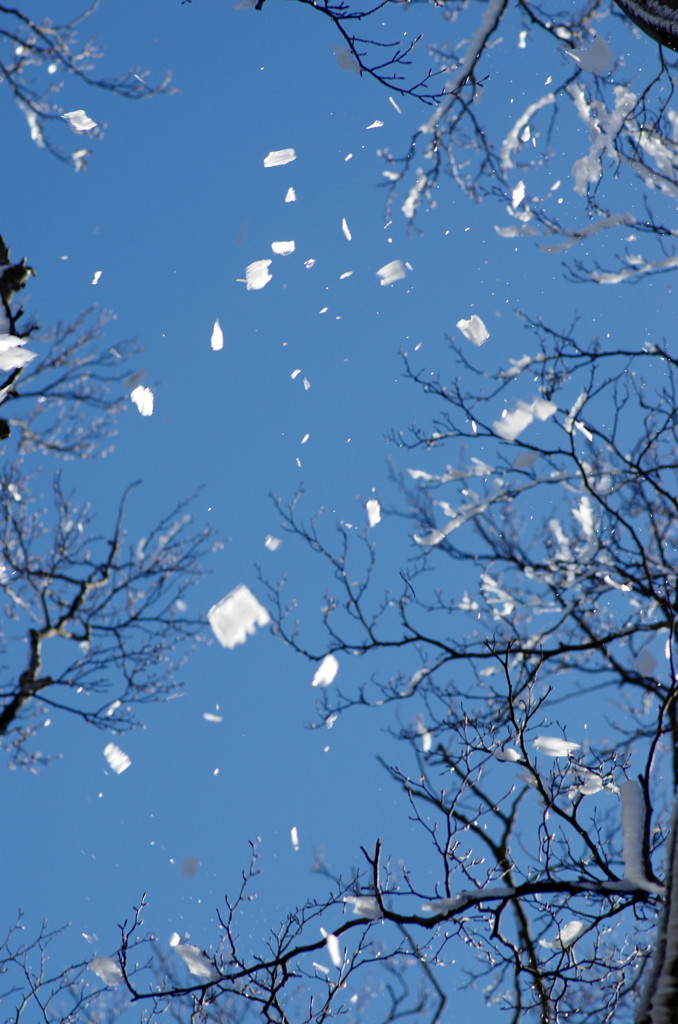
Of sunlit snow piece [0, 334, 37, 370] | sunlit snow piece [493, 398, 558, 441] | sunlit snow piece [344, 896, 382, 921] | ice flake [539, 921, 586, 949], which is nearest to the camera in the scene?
sunlit snow piece [344, 896, 382, 921]

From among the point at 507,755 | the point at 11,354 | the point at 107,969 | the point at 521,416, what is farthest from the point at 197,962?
the point at 521,416

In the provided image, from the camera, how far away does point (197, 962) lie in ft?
9.59

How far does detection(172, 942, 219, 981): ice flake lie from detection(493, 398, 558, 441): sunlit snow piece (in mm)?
3515

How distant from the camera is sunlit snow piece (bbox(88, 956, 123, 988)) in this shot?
119 inches

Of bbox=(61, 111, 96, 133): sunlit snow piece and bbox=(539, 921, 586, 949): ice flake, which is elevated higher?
bbox=(61, 111, 96, 133): sunlit snow piece

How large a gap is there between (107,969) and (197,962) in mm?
443

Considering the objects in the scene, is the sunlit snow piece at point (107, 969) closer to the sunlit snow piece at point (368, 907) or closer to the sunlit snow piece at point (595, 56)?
the sunlit snow piece at point (368, 907)

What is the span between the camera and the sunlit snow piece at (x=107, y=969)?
3021 millimetres

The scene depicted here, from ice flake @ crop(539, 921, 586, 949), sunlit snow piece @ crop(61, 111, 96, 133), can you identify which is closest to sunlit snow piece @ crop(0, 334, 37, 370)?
sunlit snow piece @ crop(61, 111, 96, 133)

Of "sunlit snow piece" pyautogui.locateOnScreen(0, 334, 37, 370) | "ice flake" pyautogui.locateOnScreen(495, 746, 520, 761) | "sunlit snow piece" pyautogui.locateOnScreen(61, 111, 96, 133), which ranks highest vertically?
"sunlit snow piece" pyautogui.locateOnScreen(61, 111, 96, 133)

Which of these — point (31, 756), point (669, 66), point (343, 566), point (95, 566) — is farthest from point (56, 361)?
point (669, 66)

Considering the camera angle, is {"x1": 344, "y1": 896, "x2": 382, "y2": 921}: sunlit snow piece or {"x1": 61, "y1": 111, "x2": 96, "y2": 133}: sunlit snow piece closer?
{"x1": 344, "y1": 896, "x2": 382, "y2": 921}: sunlit snow piece

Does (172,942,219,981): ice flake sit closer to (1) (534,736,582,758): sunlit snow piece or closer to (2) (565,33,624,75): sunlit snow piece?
(1) (534,736,582,758): sunlit snow piece

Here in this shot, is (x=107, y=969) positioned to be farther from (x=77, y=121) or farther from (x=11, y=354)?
(x=77, y=121)
